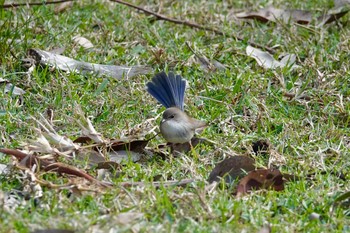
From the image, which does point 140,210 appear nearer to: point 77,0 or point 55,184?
point 55,184

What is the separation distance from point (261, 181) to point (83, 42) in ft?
7.63

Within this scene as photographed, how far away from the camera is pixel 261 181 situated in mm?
3887

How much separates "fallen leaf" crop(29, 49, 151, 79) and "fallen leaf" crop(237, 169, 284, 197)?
5.49ft

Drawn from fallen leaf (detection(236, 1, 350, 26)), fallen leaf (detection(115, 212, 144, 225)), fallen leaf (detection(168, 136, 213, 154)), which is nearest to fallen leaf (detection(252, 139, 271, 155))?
fallen leaf (detection(168, 136, 213, 154))

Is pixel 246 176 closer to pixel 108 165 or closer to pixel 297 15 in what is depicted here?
pixel 108 165

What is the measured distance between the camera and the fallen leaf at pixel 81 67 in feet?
17.4

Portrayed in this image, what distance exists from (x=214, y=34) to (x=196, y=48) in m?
0.44

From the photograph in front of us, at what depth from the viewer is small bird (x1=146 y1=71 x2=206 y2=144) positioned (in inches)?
170

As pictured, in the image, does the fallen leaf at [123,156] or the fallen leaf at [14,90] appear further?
the fallen leaf at [14,90]

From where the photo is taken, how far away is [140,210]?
11.5ft

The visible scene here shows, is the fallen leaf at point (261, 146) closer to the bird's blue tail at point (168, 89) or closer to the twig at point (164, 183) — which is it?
the bird's blue tail at point (168, 89)

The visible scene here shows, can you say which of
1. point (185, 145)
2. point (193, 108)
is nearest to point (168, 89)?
point (185, 145)

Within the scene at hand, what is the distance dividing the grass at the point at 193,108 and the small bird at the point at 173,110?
0.13 m

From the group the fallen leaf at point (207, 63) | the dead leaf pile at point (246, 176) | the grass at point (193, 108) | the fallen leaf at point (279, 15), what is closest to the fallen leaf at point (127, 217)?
the grass at point (193, 108)
